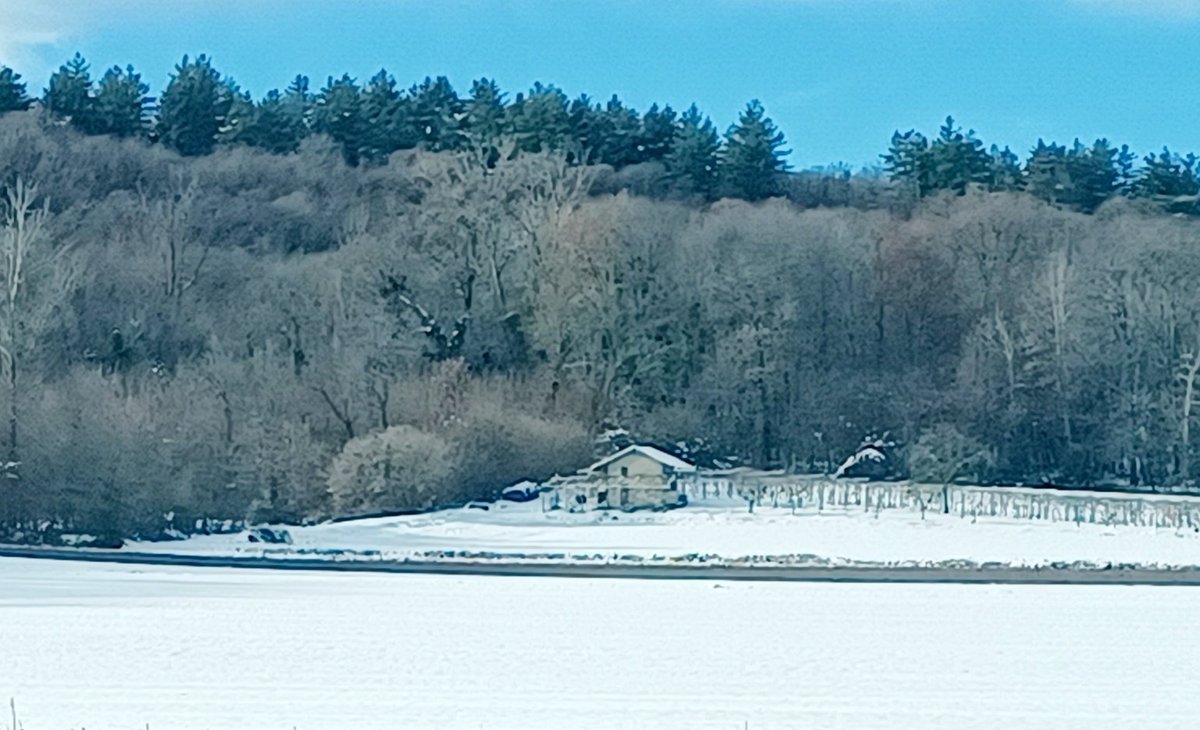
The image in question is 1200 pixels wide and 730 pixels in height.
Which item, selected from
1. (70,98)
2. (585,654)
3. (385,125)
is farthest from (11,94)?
(585,654)

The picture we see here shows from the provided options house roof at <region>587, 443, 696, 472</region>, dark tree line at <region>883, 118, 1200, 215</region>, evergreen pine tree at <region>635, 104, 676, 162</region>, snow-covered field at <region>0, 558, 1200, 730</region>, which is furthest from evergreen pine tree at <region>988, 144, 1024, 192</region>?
snow-covered field at <region>0, 558, 1200, 730</region>

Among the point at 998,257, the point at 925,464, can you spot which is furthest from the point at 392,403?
the point at 998,257

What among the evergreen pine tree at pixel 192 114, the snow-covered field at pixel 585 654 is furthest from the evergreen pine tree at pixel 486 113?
the snow-covered field at pixel 585 654

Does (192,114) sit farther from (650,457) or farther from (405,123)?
(650,457)

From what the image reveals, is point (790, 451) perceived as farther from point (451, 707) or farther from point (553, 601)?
point (451, 707)

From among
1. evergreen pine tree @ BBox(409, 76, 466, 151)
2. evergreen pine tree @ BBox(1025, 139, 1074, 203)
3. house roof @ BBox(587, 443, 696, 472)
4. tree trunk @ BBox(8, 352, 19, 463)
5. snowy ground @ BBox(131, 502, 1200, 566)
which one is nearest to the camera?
snowy ground @ BBox(131, 502, 1200, 566)

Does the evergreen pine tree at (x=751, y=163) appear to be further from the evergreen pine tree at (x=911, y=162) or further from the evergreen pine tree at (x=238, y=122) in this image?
the evergreen pine tree at (x=238, y=122)

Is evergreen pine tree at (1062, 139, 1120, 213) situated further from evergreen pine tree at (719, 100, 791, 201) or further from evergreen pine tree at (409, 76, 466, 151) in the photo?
evergreen pine tree at (409, 76, 466, 151)

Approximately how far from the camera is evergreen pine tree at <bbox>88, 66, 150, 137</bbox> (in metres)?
93.3

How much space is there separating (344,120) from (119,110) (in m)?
12.8

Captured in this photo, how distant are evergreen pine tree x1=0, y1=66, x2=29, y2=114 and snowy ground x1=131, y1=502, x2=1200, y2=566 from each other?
182 feet

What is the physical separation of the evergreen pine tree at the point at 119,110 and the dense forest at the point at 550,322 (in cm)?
516

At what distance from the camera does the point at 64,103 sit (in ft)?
310

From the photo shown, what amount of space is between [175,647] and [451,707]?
21.7ft
